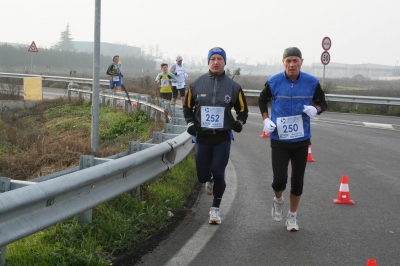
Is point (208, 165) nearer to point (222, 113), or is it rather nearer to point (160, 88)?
point (222, 113)

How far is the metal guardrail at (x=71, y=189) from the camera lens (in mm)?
4336

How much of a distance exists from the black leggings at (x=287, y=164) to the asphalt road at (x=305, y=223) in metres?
0.48

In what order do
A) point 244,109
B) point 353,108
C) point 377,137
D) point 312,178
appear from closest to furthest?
point 244,109 → point 312,178 → point 377,137 → point 353,108

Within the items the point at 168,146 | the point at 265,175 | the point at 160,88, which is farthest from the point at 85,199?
the point at 160,88

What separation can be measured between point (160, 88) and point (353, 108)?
1093 cm

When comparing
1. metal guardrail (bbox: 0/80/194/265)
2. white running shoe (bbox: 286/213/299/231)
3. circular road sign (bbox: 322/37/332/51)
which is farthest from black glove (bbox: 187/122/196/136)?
circular road sign (bbox: 322/37/332/51)

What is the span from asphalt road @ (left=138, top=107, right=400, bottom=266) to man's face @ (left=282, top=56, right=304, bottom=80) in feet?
5.51

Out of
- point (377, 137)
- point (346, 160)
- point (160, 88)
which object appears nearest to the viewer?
point (346, 160)

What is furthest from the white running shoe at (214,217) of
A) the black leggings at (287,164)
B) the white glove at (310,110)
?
the white glove at (310,110)

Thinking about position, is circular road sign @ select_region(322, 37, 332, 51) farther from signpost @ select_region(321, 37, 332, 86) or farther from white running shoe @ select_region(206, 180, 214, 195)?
white running shoe @ select_region(206, 180, 214, 195)

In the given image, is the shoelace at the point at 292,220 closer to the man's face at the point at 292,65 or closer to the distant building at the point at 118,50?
the man's face at the point at 292,65

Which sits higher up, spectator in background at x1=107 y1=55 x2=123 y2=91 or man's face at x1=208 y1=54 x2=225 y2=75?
man's face at x1=208 y1=54 x2=225 y2=75

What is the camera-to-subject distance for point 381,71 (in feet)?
539

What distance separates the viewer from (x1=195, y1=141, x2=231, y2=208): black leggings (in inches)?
282
